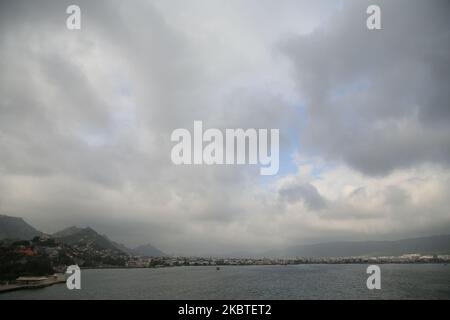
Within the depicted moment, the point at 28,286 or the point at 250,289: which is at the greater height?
the point at 250,289

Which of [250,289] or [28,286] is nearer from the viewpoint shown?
[250,289]

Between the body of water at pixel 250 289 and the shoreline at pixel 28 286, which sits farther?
the shoreline at pixel 28 286

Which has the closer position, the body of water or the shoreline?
the body of water

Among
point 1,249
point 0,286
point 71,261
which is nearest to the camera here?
point 0,286

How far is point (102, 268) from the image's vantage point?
5866 inches
